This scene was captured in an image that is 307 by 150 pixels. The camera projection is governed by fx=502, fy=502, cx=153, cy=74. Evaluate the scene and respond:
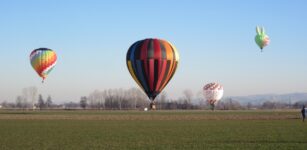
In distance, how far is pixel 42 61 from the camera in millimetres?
67000

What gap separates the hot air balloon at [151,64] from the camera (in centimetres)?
4303

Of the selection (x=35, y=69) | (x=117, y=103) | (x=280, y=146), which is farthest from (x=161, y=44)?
(x=117, y=103)

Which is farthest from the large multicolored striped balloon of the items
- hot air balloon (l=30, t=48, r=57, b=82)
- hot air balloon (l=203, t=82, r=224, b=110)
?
hot air balloon (l=203, t=82, r=224, b=110)

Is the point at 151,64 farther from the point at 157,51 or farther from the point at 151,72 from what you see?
the point at 157,51

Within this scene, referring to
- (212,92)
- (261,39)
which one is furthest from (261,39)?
(212,92)

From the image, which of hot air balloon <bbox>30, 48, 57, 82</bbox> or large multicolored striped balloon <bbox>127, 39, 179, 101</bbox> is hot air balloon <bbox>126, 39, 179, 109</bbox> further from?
hot air balloon <bbox>30, 48, 57, 82</bbox>

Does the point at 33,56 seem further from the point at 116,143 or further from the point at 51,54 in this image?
the point at 116,143

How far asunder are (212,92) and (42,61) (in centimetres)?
3541

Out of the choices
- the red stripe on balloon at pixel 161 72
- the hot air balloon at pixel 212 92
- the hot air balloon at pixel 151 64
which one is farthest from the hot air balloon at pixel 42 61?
the hot air balloon at pixel 212 92

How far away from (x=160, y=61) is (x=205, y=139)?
19.4 meters

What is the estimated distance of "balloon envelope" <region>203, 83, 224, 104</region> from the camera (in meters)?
91.2

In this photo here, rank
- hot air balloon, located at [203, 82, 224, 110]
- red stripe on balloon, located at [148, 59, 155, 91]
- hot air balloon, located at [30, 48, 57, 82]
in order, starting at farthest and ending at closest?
1. hot air balloon, located at [203, 82, 224, 110]
2. hot air balloon, located at [30, 48, 57, 82]
3. red stripe on balloon, located at [148, 59, 155, 91]

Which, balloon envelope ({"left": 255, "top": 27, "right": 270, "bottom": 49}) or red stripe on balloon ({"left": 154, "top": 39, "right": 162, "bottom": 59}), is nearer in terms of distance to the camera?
red stripe on balloon ({"left": 154, "top": 39, "right": 162, "bottom": 59})

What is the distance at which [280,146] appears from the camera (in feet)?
66.9
